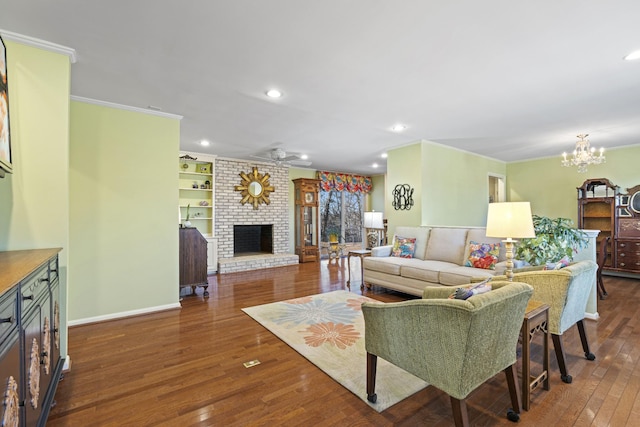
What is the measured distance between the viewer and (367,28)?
2082 millimetres

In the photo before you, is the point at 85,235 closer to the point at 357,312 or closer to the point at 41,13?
the point at 41,13

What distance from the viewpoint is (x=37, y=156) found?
229 centimetres

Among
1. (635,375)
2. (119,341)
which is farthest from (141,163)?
(635,375)

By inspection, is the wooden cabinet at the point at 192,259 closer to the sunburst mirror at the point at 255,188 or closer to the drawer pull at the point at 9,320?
the sunburst mirror at the point at 255,188

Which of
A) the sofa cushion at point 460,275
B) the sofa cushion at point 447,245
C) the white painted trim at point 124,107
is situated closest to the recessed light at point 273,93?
the white painted trim at point 124,107

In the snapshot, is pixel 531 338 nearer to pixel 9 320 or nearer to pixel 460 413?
pixel 460 413

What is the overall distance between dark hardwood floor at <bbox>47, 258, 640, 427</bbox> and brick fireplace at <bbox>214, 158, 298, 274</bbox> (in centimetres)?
315

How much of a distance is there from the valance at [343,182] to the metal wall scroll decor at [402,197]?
117 inches

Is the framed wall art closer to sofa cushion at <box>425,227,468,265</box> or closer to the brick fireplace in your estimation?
the brick fireplace

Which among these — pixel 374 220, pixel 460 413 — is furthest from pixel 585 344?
pixel 374 220

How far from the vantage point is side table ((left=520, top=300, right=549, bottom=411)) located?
1837 mm

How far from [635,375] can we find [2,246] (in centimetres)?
481

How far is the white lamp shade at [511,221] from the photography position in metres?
2.31

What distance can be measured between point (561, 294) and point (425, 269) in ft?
5.74
